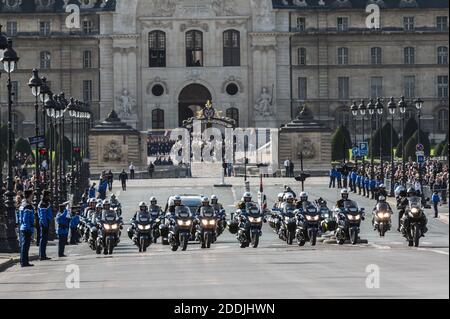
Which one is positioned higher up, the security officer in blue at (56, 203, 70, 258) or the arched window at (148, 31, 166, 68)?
the arched window at (148, 31, 166, 68)

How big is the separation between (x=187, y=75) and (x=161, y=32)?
4.36 m

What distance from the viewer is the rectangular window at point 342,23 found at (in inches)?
5438

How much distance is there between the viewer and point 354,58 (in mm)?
137750

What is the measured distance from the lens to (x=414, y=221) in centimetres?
3978

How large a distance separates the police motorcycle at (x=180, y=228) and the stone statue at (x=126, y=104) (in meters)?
91.3

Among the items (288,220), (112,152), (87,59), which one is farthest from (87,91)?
(288,220)

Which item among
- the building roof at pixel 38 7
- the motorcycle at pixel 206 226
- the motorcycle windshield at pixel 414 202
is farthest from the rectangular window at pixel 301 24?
the motorcycle windshield at pixel 414 202

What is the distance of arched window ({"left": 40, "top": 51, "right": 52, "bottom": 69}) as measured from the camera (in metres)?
138

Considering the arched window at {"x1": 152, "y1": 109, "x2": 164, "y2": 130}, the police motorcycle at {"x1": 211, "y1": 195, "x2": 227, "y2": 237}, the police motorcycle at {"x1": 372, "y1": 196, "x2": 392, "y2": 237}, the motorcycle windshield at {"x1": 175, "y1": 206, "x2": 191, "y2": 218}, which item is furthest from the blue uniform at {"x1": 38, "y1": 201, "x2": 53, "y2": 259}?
the arched window at {"x1": 152, "y1": 109, "x2": 164, "y2": 130}

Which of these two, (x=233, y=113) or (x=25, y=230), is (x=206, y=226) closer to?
(x=25, y=230)

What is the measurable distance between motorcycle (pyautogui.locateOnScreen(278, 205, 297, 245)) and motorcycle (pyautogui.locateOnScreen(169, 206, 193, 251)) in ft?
9.64

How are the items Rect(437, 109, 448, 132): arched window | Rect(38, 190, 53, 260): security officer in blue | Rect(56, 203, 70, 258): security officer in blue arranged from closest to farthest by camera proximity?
Rect(38, 190, 53, 260): security officer in blue → Rect(56, 203, 70, 258): security officer in blue → Rect(437, 109, 448, 132): arched window

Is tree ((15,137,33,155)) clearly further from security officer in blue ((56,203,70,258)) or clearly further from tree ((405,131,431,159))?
security officer in blue ((56,203,70,258))

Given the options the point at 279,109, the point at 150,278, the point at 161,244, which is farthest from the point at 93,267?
the point at 279,109
